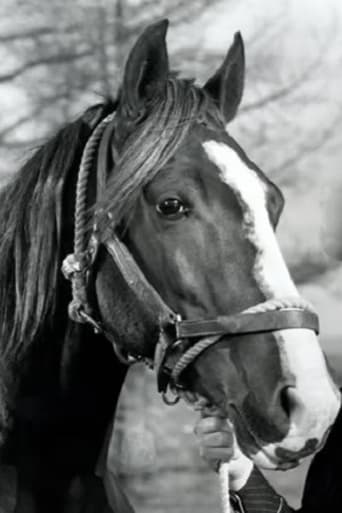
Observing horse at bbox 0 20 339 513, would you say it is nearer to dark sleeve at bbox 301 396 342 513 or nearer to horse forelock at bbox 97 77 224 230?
horse forelock at bbox 97 77 224 230

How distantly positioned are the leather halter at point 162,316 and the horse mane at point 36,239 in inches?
1.4

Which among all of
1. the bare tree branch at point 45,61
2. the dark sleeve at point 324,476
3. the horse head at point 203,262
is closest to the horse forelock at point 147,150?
the horse head at point 203,262

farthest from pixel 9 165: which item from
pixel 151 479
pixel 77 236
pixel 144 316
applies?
pixel 151 479

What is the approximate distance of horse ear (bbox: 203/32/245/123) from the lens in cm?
84

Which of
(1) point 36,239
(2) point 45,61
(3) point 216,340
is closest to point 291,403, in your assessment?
(3) point 216,340

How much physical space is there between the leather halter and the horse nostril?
60 millimetres

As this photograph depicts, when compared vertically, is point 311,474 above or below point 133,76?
below

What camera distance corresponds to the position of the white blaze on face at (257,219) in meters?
0.69

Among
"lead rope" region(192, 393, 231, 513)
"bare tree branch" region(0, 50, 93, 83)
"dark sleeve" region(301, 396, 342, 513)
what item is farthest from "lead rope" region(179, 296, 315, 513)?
"bare tree branch" region(0, 50, 93, 83)

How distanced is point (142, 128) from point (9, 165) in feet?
0.99

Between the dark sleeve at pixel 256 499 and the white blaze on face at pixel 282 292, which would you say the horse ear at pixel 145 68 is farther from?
the dark sleeve at pixel 256 499

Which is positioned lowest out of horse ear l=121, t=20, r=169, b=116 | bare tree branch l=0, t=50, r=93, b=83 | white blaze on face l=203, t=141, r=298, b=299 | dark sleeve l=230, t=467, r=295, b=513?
dark sleeve l=230, t=467, r=295, b=513

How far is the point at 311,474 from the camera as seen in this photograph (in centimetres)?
99

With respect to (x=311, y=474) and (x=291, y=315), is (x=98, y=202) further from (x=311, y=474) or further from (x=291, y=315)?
(x=311, y=474)
